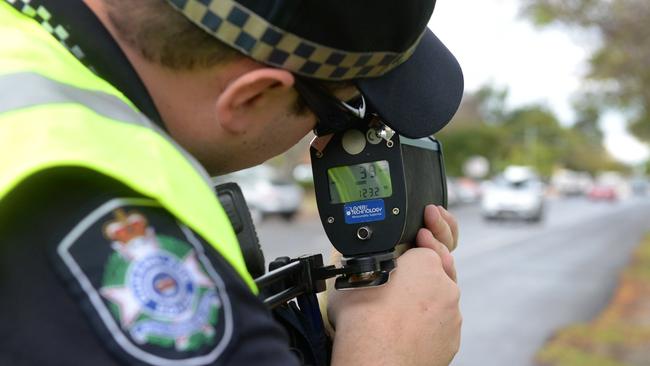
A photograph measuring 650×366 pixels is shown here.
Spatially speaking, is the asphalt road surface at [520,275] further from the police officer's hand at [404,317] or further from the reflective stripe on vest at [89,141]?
the reflective stripe on vest at [89,141]

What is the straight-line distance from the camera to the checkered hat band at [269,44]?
0.74 m

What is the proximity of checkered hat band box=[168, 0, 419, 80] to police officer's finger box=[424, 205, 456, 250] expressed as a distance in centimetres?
38

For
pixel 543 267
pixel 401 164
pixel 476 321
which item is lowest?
pixel 543 267

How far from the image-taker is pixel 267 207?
20.9 meters

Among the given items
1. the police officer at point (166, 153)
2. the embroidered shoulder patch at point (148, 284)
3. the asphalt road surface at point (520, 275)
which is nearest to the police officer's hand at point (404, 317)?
the police officer at point (166, 153)

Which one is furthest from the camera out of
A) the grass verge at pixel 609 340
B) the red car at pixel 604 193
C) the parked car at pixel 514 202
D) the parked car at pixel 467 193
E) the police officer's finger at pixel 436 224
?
the red car at pixel 604 193

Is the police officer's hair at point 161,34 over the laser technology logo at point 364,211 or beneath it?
over

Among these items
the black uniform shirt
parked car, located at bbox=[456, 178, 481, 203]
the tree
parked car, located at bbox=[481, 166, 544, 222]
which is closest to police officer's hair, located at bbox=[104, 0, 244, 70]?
the black uniform shirt

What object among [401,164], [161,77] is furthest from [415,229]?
[161,77]

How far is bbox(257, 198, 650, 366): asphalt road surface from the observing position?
638cm

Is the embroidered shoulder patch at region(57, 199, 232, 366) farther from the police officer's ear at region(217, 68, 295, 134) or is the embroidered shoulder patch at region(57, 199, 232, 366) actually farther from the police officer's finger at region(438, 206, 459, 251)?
the police officer's finger at region(438, 206, 459, 251)

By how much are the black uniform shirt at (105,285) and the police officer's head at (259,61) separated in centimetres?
22

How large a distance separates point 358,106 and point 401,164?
0.41 ft

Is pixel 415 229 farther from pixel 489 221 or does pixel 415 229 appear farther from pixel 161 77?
pixel 489 221
